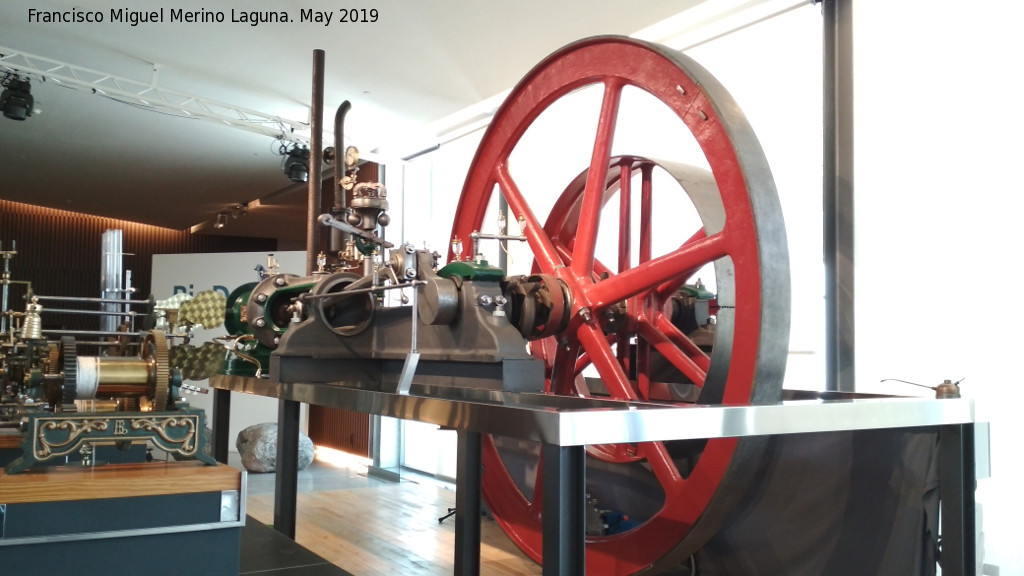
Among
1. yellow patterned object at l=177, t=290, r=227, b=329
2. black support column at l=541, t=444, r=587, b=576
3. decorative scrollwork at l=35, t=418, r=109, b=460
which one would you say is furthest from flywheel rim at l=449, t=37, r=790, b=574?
decorative scrollwork at l=35, t=418, r=109, b=460

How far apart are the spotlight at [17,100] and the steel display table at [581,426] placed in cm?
400

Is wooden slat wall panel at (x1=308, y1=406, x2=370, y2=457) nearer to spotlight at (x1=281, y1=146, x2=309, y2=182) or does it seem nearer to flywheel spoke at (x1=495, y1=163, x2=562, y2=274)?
spotlight at (x1=281, y1=146, x2=309, y2=182)

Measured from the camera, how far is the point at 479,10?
4.51 metres

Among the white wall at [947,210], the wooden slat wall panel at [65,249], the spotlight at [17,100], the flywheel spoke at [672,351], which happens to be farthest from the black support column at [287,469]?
the wooden slat wall panel at [65,249]

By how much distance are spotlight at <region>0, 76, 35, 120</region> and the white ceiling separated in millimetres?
252

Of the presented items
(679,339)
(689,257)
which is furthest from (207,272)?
(689,257)

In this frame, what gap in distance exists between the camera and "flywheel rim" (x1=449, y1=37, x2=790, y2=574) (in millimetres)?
1999

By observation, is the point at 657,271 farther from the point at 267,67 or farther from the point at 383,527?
the point at 267,67

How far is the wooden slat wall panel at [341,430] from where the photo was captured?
7.49 m

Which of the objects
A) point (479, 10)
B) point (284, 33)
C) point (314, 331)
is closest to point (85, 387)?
point (314, 331)

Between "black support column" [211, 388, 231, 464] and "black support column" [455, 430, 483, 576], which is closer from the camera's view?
"black support column" [455, 430, 483, 576]

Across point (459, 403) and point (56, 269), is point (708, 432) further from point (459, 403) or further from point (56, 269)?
point (56, 269)

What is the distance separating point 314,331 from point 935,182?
93.0 inches

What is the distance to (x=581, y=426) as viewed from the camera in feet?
4.33
